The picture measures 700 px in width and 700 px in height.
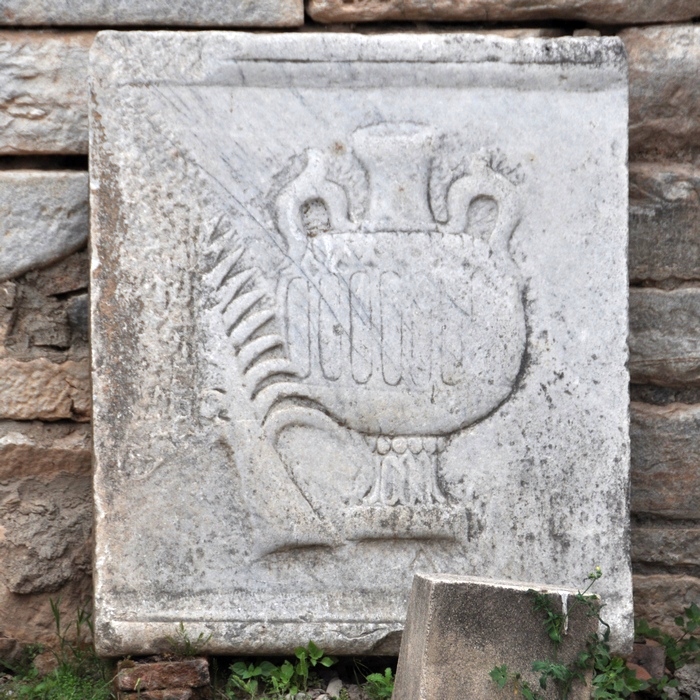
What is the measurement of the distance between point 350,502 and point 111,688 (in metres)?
0.68

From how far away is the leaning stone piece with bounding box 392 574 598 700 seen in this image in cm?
182

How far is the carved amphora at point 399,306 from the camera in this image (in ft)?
7.66

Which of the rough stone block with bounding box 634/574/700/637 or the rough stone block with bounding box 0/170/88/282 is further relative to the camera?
the rough stone block with bounding box 634/574/700/637

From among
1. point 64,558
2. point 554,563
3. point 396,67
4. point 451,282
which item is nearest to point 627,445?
point 554,563

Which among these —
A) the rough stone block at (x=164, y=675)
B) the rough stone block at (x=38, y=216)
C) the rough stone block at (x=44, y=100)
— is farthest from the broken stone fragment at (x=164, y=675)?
the rough stone block at (x=44, y=100)

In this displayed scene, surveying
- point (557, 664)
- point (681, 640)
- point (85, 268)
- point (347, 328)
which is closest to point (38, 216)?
point (85, 268)

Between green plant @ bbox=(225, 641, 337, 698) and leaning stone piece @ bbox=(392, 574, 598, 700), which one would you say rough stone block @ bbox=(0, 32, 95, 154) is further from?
leaning stone piece @ bbox=(392, 574, 598, 700)

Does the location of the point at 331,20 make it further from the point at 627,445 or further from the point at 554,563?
the point at 554,563

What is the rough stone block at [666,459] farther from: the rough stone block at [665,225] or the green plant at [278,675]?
the green plant at [278,675]

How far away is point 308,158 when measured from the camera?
2.36m

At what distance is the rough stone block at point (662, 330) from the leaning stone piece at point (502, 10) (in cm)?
71

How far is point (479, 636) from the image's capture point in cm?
184

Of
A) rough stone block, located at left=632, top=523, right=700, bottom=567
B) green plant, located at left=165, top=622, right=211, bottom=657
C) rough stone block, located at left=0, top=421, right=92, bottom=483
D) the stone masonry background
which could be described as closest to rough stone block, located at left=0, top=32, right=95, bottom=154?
the stone masonry background

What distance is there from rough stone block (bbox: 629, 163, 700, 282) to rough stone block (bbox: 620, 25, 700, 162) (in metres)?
0.13
